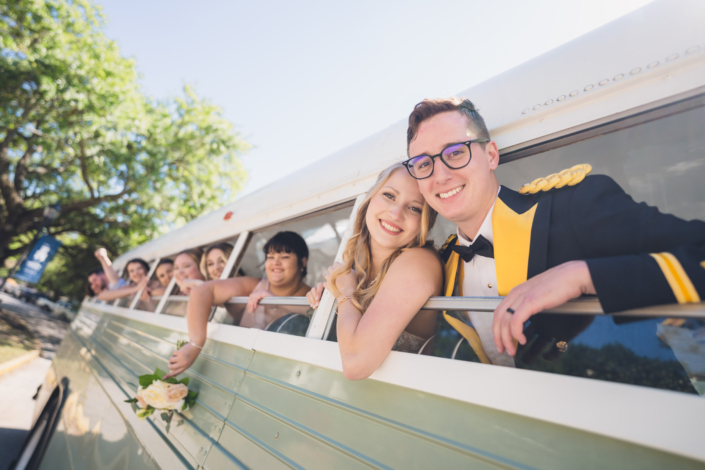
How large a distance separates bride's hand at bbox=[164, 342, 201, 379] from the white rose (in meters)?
0.21

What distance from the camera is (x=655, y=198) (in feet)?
3.43

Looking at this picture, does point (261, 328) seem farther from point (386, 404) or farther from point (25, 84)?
point (25, 84)

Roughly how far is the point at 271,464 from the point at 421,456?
28.5 inches

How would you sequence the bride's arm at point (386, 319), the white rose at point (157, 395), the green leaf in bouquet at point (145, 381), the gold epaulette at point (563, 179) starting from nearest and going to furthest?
the gold epaulette at point (563, 179) < the bride's arm at point (386, 319) < the white rose at point (157, 395) < the green leaf in bouquet at point (145, 381)

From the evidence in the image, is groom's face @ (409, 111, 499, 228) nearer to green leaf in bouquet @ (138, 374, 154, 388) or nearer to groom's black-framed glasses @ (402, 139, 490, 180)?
groom's black-framed glasses @ (402, 139, 490, 180)

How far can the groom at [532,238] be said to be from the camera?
32.8 inches

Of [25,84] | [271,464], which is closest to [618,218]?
[271,464]

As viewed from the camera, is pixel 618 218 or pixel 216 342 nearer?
pixel 618 218

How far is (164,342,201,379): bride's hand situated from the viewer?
2.38 meters

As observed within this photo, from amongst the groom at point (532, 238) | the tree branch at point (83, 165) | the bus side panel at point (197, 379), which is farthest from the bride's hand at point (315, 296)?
the tree branch at point (83, 165)

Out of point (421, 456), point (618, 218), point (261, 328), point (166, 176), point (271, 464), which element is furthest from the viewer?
point (166, 176)

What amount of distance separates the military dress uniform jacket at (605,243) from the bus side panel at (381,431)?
1.15 ft

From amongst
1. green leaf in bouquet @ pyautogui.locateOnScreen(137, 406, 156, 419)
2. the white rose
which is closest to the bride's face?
the white rose

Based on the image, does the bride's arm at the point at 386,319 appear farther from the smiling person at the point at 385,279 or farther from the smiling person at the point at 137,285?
the smiling person at the point at 137,285
